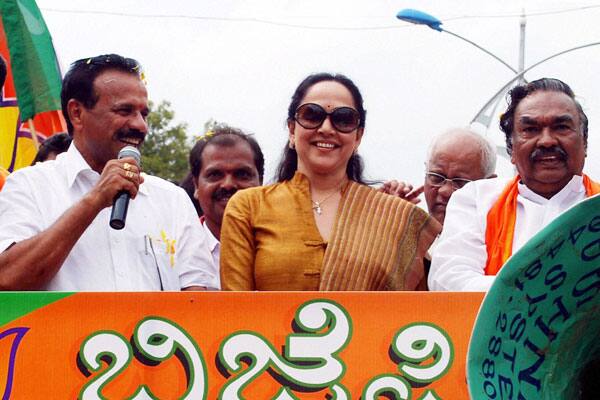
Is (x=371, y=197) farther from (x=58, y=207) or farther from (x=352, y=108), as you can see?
(x=58, y=207)

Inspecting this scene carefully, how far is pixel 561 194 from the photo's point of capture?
371cm

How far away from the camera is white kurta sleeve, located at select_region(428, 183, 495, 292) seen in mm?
3373

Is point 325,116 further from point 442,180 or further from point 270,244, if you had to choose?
point 442,180

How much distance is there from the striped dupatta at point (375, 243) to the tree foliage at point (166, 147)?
2558cm

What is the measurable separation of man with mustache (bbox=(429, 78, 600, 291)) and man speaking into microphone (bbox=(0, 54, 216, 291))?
0.91m

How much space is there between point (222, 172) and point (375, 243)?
58.8 inches

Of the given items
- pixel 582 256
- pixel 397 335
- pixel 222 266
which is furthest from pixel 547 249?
pixel 222 266

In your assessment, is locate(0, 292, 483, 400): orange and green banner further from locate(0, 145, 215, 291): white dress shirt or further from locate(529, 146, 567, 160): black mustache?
locate(529, 146, 567, 160): black mustache

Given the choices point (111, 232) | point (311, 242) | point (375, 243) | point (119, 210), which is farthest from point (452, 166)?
point (119, 210)

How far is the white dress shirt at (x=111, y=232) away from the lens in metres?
3.50

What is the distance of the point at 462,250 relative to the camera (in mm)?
3496

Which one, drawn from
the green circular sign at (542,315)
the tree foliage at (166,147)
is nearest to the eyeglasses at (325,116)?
the green circular sign at (542,315)

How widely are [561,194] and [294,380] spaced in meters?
1.28

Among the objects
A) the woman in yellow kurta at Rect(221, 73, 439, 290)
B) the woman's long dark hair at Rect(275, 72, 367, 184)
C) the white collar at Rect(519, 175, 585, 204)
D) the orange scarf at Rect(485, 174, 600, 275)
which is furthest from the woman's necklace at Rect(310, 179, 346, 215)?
the white collar at Rect(519, 175, 585, 204)
